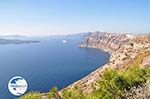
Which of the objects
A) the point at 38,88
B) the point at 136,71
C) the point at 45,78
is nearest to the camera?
the point at 136,71

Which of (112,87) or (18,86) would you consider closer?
(112,87)

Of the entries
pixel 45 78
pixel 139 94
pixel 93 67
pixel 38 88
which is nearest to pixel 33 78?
pixel 45 78

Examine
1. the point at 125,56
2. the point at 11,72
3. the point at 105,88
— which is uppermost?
the point at 105,88

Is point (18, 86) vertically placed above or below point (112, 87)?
below

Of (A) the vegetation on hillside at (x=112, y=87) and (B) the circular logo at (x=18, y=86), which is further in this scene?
(B) the circular logo at (x=18, y=86)

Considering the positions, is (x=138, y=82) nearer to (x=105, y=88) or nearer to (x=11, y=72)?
(x=105, y=88)

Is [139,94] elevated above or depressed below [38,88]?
above

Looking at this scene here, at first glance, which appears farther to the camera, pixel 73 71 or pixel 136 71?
pixel 73 71

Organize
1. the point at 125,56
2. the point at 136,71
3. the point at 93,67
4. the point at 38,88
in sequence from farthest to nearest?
the point at 93,67, the point at 38,88, the point at 125,56, the point at 136,71

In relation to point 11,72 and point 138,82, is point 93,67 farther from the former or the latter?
point 138,82

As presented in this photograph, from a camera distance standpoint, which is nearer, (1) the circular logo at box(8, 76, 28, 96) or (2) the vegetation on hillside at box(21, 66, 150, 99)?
(2) the vegetation on hillside at box(21, 66, 150, 99)
